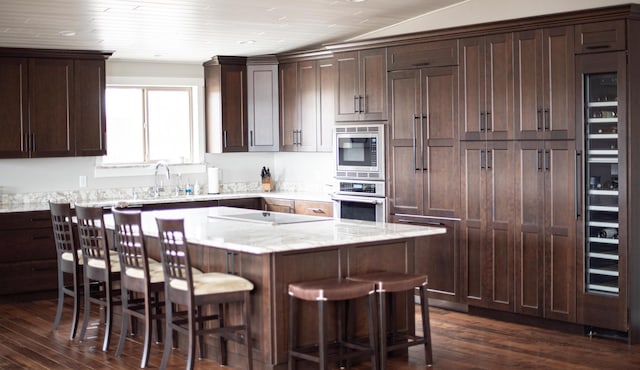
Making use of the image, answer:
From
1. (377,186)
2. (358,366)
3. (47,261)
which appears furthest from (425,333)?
(47,261)

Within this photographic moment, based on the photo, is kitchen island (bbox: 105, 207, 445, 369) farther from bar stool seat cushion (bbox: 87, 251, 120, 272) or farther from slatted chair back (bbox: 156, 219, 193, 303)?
bar stool seat cushion (bbox: 87, 251, 120, 272)

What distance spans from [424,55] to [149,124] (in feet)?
11.6

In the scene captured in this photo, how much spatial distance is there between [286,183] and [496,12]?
3585mm

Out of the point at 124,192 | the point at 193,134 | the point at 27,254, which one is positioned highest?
the point at 193,134

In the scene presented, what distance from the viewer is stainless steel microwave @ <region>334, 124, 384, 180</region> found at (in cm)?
761

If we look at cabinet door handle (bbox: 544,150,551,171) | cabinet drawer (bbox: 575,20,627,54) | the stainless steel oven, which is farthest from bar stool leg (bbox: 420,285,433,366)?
the stainless steel oven

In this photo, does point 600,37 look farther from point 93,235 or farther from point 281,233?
point 93,235

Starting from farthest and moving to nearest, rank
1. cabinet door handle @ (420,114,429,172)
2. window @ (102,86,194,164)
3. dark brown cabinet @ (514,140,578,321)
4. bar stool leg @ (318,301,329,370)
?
1. window @ (102,86,194,164)
2. cabinet door handle @ (420,114,429,172)
3. dark brown cabinet @ (514,140,578,321)
4. bar stool leg @ (318,301,329,370)


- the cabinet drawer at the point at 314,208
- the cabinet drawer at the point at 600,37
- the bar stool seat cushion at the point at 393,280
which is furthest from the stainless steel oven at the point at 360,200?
the bar stool seat cushion at the point at 393,280

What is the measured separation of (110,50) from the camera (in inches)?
333

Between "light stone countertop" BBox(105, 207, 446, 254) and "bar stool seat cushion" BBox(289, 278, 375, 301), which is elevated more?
"light stone countertop" BBox(105, 207, 446, 254)

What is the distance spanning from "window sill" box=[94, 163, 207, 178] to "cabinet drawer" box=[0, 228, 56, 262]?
3.75 ft

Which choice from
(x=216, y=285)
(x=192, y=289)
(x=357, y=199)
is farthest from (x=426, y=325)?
(x=357, y=199)

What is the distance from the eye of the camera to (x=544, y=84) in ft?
20.7
